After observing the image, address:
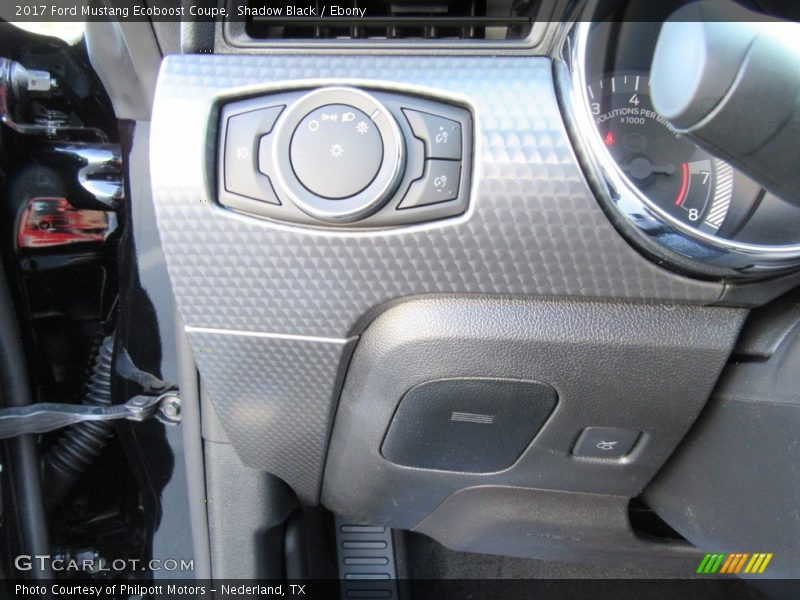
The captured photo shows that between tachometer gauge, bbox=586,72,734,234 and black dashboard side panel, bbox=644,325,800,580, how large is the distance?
6.9 inches

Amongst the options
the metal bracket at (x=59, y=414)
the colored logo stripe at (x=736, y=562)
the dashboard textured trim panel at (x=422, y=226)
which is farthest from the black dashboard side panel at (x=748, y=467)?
the metal bracket at (x=59, y=414)

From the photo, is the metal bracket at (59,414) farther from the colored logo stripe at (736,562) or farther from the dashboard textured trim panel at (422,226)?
the colored logo stripe at (736,562)

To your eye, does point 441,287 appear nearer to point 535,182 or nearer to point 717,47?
point 535,182

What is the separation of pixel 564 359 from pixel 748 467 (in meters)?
0.24

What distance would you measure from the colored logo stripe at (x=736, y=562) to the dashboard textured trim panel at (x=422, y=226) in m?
0.37

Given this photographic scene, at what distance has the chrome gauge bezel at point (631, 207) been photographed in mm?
627

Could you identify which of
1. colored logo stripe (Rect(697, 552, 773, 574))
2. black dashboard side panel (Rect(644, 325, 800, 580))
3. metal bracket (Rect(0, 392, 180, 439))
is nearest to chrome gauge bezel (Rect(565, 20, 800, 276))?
black dashboard side panel (Rect(644, 325, 800, 580))

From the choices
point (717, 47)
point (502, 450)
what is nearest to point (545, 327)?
point (502, 450)

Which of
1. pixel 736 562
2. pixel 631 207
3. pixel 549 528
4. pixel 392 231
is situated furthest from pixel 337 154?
pixel 736 562

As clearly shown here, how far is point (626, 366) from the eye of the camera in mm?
731

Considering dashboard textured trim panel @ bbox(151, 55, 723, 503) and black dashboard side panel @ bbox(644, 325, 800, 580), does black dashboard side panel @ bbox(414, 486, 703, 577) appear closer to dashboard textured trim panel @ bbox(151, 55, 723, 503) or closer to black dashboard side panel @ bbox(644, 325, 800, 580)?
black dashboard side panel @ bbox(644, 325, 800, 580)

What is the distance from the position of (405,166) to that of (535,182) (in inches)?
4.6

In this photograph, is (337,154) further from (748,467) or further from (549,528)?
(549,528)

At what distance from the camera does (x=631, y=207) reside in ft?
2.08
